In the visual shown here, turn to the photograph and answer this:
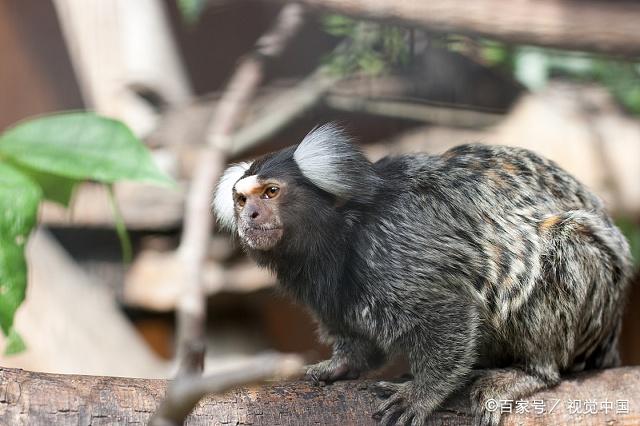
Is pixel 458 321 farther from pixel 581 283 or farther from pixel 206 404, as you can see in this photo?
pixel 206 404

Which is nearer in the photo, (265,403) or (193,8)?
(265,403)

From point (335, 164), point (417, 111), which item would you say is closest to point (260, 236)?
point (335, 164)

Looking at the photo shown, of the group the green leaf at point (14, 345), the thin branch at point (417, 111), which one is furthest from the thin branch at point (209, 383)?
the thin branch at point (417, 111)

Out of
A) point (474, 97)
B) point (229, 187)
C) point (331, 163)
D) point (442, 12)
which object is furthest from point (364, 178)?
point (474, 97)

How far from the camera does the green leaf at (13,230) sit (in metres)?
2.41

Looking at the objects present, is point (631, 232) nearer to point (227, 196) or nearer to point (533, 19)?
point (533, 19)

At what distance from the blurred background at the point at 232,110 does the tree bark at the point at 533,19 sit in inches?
1.0

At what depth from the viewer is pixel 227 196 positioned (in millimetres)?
2613

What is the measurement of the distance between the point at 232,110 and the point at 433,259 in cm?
224

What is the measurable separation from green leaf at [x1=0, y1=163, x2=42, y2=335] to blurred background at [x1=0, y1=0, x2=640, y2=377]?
1.54 meters

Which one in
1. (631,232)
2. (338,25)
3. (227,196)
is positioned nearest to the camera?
(227,196)

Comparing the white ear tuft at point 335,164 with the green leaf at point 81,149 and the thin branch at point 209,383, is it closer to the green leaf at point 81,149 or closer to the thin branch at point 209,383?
the green leaf at point 81,149

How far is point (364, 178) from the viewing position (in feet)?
8.05

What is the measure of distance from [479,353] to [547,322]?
25 cm
